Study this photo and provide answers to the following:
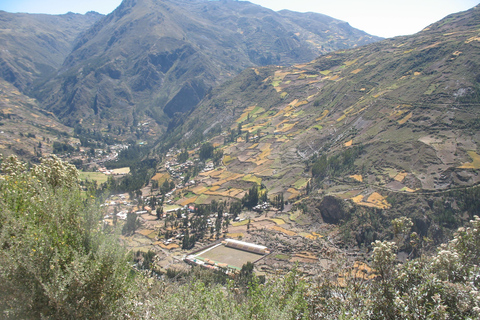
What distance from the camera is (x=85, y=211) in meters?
13.0

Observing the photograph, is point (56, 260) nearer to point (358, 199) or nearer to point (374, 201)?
point (374, 201)

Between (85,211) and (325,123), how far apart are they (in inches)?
3856

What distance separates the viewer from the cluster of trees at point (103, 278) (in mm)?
10320

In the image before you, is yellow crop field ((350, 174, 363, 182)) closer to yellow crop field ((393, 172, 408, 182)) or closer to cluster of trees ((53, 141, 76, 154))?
yellow crop field ((393, 172, 408, 182))

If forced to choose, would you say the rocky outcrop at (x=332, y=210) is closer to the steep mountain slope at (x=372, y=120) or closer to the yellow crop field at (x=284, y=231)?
the steep mountain slope at (x=372, y=120)

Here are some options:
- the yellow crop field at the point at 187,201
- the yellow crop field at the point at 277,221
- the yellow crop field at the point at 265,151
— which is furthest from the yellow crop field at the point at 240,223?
the yellow crop field at the point at 265,151

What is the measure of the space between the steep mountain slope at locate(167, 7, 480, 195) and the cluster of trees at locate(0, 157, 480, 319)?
155ft

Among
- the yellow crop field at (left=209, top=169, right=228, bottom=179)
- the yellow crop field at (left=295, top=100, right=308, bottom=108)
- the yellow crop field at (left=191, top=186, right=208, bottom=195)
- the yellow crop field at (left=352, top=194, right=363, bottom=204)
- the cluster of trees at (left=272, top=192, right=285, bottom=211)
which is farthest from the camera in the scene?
→ the yellow crop field at (left=295, top=100, right=308, bottom=108)

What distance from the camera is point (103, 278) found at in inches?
446

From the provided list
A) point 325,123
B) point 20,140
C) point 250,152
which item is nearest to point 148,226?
point 250,152

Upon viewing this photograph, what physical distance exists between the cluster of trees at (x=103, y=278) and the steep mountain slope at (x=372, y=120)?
155ft

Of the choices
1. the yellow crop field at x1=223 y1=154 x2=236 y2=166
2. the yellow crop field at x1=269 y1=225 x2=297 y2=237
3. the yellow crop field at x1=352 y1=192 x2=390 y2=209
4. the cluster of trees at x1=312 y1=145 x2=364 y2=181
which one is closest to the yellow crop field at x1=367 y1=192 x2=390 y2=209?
the yellow crop field at x1=352 y1=192 x2=390 y2=209

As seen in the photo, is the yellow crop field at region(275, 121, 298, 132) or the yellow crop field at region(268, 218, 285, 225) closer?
the yellow crop field at region(268, 218, 285, 225)

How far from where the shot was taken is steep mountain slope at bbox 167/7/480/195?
62.6 meters
